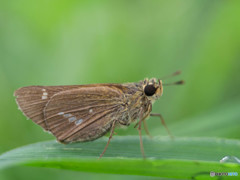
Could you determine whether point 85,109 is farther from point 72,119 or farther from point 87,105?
point 72,119

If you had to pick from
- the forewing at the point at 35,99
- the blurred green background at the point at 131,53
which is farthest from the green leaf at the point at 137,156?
the blurred green background at the point at 131,53

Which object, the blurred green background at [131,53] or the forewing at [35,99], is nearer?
the forewing at [35,99]

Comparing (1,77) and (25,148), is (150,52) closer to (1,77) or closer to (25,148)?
(1,77)

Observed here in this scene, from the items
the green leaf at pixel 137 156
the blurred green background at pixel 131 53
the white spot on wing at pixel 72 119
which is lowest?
the green leaf at pixel 137 156

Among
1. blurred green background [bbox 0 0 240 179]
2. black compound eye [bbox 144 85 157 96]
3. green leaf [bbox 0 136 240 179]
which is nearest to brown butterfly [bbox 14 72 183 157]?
black compound eye [bbox 144 85 157 96]

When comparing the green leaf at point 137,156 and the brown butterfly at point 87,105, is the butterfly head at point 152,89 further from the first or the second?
the green leaf at point 137,156

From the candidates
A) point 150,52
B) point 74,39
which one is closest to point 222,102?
point 150,52
